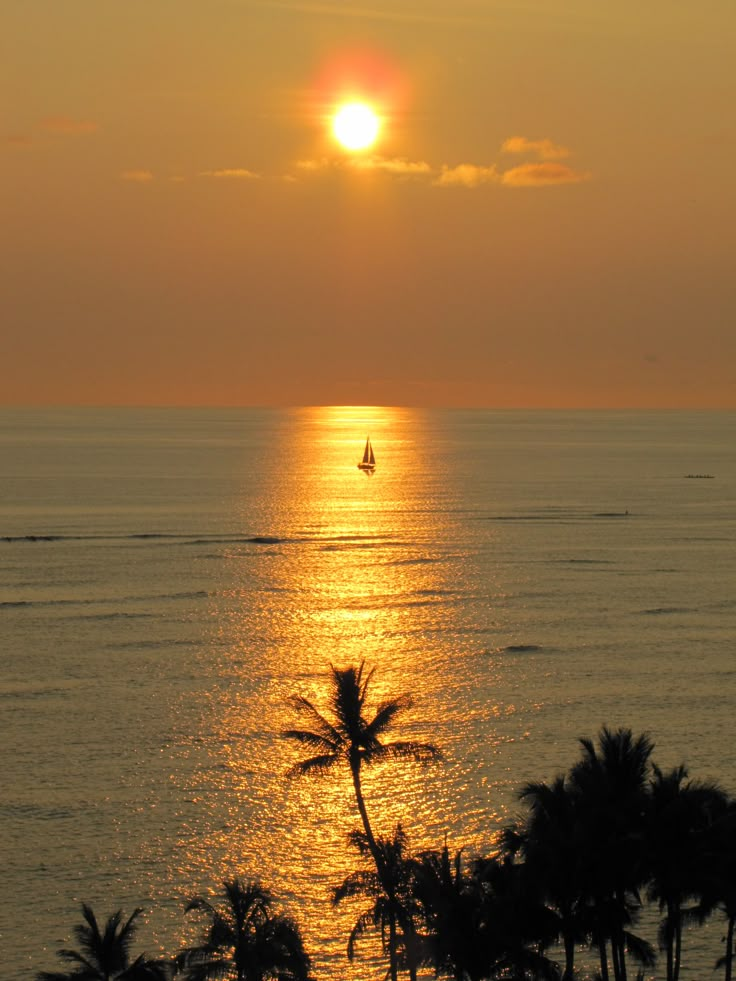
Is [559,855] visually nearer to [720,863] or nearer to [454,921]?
[454,921]

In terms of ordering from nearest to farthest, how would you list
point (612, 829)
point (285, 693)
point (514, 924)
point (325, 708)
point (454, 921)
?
point (454, 921)
point (514, 924)
point (612, 829)
point (325, 708)
point (285, 693)

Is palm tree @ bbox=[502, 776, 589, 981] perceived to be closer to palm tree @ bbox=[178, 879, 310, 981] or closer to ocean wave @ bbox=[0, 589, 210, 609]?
palm tree @ bbox=[178, 879, 310, 981]

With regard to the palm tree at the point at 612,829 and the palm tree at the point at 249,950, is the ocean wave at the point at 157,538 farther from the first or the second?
the palm tree at the point at 612,829

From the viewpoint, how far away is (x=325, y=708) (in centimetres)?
8269

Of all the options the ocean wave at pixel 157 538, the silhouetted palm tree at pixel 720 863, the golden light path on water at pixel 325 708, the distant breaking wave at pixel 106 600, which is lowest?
the silhouetted palm tree at pixel 720 863

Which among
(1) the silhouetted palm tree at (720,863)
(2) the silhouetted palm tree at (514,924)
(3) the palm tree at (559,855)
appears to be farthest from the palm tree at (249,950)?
(1) the silhouetted palm tree at (720,863)

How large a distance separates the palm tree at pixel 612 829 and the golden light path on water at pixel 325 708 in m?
14.9

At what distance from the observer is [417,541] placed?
17538 cm

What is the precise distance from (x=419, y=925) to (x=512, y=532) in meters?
147

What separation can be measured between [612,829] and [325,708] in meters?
47.6

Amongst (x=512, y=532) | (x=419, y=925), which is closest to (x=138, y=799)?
(x=419, y=925)

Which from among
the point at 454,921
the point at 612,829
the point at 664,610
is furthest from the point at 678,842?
the point at 664,610

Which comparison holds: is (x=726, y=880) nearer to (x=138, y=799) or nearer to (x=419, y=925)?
(x=419, y=925)

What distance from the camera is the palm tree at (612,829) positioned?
36.3 meters
